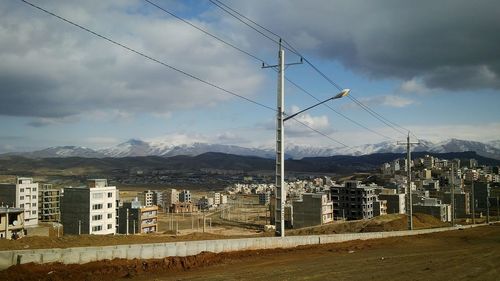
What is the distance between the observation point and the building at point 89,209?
64.6 m

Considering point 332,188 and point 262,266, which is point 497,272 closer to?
point 262,266

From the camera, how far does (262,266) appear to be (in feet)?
49.2

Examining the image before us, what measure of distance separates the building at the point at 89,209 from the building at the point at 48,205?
127 ft

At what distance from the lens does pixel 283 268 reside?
14.3 m

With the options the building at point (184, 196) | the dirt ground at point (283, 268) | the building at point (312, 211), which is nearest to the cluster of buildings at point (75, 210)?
the building at point (312, 211)

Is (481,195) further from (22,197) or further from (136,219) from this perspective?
(22,197)

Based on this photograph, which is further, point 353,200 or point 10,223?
point 353,200

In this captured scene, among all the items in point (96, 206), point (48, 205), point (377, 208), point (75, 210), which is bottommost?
point (377, 208)

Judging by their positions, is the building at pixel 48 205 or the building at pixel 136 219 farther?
the building at pixel 48 205

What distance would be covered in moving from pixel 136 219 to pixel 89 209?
1887cm

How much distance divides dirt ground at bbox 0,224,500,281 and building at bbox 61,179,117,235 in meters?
52.8

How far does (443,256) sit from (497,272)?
398 cm

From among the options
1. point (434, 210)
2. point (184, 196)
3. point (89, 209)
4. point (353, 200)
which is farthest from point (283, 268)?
point (184, 196)

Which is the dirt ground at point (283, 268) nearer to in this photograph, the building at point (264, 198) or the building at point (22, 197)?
the building at point (22, 197)
